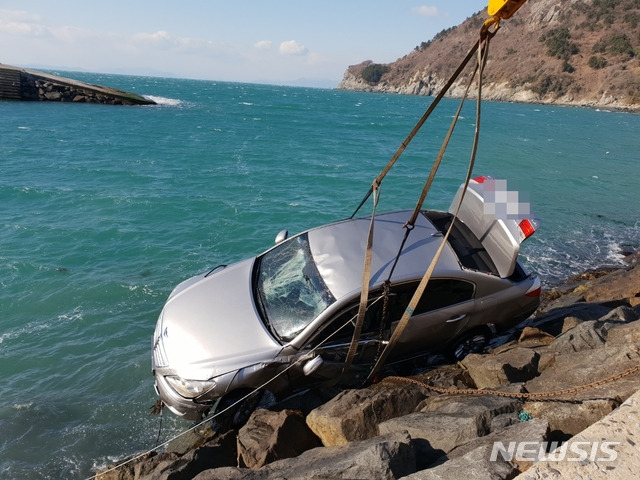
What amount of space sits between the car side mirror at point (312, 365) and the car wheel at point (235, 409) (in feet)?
1.98

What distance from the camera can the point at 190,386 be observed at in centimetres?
511

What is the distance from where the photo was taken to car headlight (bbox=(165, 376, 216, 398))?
16.6 feet

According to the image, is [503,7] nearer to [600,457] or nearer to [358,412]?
[600,457]

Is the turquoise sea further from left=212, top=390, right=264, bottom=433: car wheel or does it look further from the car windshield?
the car windshield

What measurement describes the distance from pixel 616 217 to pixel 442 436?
662 inches

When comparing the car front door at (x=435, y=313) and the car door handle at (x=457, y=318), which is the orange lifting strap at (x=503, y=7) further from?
the car door handle at (x=457, y=318)

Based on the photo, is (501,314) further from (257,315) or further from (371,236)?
(257,315)

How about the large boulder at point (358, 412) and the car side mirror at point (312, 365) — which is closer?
the large boulder at point (358, 412)

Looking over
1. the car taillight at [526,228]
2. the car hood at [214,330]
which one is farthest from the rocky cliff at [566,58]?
the car hood at [214,330]

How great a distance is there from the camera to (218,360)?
5.11 metres

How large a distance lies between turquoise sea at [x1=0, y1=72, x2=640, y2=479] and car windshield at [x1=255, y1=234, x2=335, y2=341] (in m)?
2.20

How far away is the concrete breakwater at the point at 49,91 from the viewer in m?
50.0

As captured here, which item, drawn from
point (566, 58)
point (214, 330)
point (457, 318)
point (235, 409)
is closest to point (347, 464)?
point (235, 409)

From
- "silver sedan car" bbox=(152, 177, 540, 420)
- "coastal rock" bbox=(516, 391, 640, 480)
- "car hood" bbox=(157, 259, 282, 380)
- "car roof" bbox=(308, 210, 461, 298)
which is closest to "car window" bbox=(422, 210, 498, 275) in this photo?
"silver sedan car" bbox=(152, 177, 540, 420)
